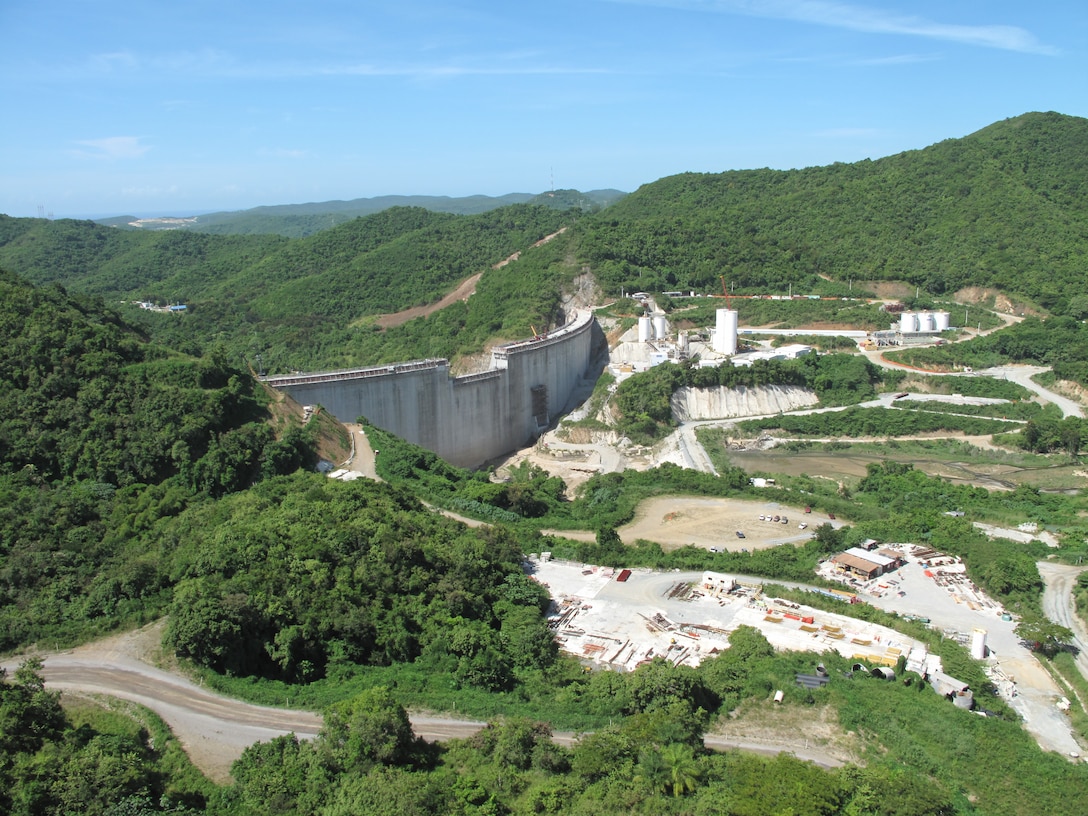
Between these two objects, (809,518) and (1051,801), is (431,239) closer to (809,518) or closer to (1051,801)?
(809,518)

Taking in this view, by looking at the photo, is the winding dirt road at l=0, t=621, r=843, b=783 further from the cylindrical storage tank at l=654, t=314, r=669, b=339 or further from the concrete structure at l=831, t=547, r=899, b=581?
the cylindrical storage tank at l=654, t=314, r=669, b=339

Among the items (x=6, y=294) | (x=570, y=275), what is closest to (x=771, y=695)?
(x=6, y=294)

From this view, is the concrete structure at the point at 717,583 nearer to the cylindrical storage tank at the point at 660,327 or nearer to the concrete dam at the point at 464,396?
the concrete dam at the point at 464,396

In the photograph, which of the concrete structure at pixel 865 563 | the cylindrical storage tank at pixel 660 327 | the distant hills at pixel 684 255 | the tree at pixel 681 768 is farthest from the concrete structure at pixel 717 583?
the cylindrical storage tank at pixel 660 327

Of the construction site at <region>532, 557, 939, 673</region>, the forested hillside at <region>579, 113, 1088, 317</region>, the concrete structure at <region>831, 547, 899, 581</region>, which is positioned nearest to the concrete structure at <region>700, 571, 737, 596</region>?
the construction site at <region>532, 557, 939, 673</region>

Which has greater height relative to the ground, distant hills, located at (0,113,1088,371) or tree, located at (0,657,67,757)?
distant hills, located at (0,113,1088,371)

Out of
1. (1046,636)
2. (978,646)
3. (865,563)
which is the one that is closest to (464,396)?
(865,563)

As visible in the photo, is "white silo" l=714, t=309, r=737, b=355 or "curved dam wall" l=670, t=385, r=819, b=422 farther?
"white silo" l=714, t=309, r=737, b=355

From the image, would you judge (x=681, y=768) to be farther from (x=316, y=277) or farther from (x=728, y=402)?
(x=316, y=277)
